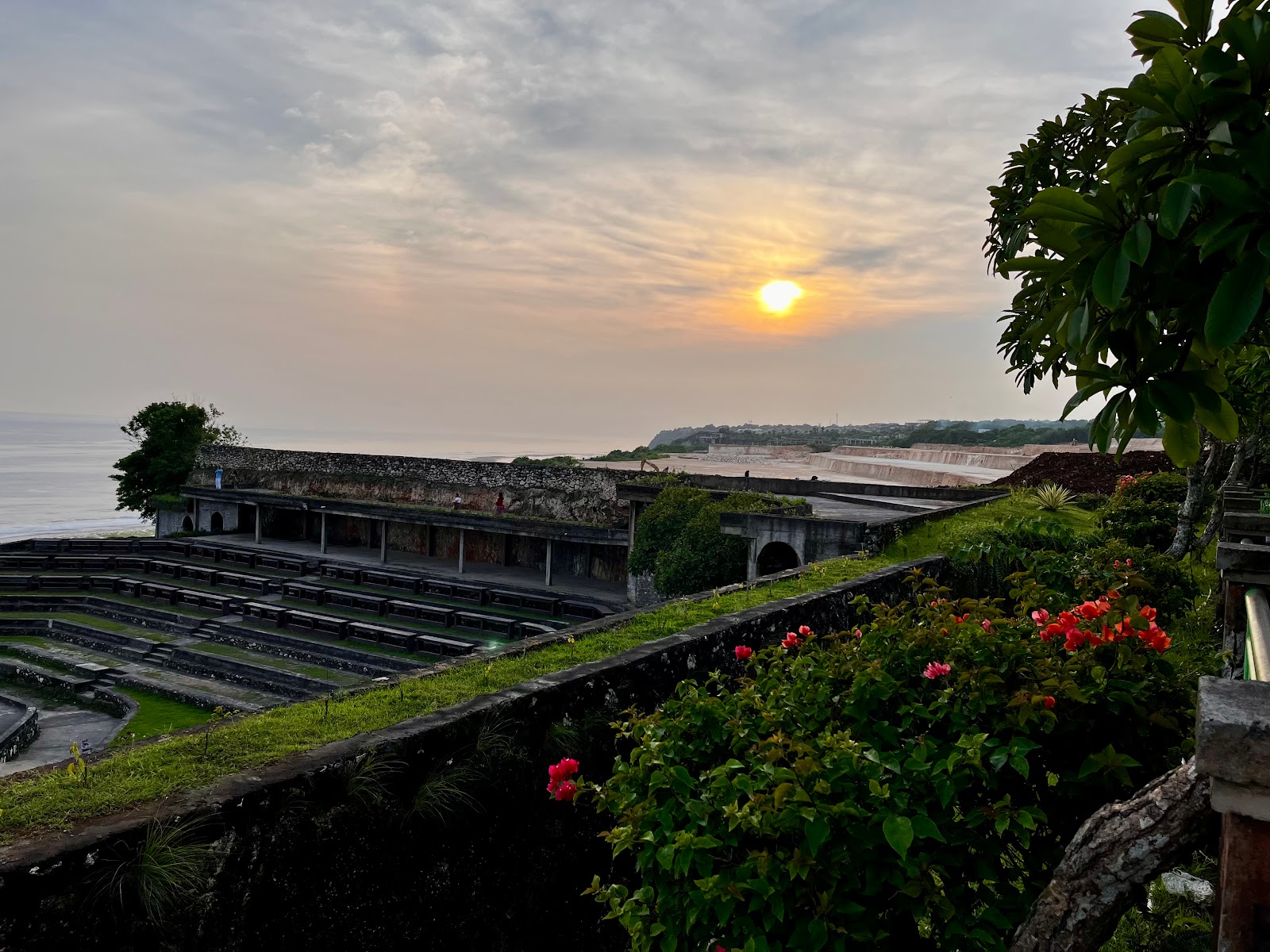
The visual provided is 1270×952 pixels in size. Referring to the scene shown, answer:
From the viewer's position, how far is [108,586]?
909 inches

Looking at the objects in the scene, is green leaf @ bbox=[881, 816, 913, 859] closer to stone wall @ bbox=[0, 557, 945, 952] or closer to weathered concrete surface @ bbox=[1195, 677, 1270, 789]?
weathered concrete surface @ bbox=[1195, 677, 1270, 789]

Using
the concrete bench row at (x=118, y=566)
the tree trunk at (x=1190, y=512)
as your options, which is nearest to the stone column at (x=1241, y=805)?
the tree trunk at (x=1190, y=512)

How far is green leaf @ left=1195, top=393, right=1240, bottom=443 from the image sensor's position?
6.23ft

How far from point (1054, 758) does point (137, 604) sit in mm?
24335

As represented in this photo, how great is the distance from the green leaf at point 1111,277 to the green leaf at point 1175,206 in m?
0.12

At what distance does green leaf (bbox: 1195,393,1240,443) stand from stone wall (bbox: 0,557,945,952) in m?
3.20

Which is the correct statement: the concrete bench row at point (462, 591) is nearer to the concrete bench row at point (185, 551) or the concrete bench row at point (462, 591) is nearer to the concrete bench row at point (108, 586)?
the concrete bench row at point (185, 551)

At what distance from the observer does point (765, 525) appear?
1527cm

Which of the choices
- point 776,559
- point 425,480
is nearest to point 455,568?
point 425,480

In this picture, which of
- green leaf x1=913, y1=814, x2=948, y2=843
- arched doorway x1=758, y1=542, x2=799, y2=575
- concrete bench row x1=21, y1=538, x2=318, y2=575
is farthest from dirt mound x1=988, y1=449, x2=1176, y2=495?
concrete bench row x1=21, y1=538, x2=318, y2=575

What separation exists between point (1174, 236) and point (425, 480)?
29.0 metres

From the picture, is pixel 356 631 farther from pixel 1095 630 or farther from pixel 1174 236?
pixel 1174 236

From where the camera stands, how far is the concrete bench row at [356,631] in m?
17.0

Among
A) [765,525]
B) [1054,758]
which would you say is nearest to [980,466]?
[765,525]
